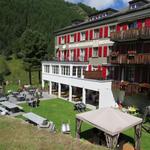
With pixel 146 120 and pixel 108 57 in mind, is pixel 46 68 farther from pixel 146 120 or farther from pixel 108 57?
pixel 146 120

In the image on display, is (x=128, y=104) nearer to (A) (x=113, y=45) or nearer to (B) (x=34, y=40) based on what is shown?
(A) (x=113, y=45)

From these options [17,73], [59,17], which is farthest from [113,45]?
[59,17]

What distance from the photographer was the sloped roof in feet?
50.4

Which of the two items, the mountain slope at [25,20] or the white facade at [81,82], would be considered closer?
the white facade at [81,82]

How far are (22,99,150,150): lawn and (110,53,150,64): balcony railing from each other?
749cm

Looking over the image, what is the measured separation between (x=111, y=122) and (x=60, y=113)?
1249 centimetres

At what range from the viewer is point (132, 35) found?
84.7 ft

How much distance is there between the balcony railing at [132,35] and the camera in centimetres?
2421

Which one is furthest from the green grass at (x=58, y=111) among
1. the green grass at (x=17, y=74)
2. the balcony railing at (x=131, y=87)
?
the green grass at (x=17, y=74)

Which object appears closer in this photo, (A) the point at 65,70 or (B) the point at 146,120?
(B) the point at 146,120

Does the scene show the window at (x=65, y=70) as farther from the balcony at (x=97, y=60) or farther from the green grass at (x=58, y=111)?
the green grass at (x=58, y=111)

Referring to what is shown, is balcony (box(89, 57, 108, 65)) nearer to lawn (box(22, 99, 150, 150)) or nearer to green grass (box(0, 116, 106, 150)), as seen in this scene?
lawn (box(22, 99, 150, 150))

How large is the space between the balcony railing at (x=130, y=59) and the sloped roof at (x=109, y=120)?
9258 millimetres

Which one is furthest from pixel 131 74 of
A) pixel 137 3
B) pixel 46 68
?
pixel 46 68
